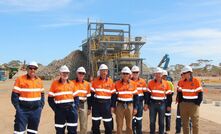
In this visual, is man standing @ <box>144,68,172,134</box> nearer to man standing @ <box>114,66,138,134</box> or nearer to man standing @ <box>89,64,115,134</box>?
man standing @ <box>114,66,138,134</box>

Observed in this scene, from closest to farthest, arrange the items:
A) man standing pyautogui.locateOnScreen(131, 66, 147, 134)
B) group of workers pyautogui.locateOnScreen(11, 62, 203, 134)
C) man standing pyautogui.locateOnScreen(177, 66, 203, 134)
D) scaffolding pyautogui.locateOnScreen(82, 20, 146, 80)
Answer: group of workers pyautogui.locateOnScreen(11, 62, 203, 134)
man standing pyautogui.locateOnScreen(177, 66, 203, 134)
man standing pyautogui.locateOnScreen(131, 66, 147, 134)
scaffolding pyautogui.locateOnScreen(82, 20, 146, 80)

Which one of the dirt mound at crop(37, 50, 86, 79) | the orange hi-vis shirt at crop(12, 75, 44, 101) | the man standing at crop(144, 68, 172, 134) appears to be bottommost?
the dirt mound at crop(37, 50, 86, 79)

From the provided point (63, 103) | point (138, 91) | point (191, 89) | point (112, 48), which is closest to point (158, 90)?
point (138, 91)

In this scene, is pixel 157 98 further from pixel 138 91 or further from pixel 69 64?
pixel 69 64

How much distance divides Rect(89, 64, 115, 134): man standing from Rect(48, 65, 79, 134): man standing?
918 millimetres

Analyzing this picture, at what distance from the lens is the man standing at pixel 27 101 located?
7.84m

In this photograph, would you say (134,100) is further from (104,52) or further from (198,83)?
(104,52)

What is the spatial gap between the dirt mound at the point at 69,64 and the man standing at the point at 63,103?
1745 inches

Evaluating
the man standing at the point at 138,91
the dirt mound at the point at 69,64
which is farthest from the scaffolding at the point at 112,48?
the man standing at the point at 138,91

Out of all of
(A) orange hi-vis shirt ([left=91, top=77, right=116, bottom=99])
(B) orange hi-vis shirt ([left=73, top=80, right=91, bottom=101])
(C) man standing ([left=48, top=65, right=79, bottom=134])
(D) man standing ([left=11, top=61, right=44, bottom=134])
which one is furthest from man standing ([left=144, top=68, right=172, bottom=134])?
(D) man standing ([left=11, top=61, right=44, bottom=134])

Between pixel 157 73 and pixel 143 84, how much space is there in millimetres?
683

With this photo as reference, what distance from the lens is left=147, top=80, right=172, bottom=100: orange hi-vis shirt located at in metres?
9.88

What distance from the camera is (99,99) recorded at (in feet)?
29.9

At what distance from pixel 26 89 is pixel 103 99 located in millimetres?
2012
